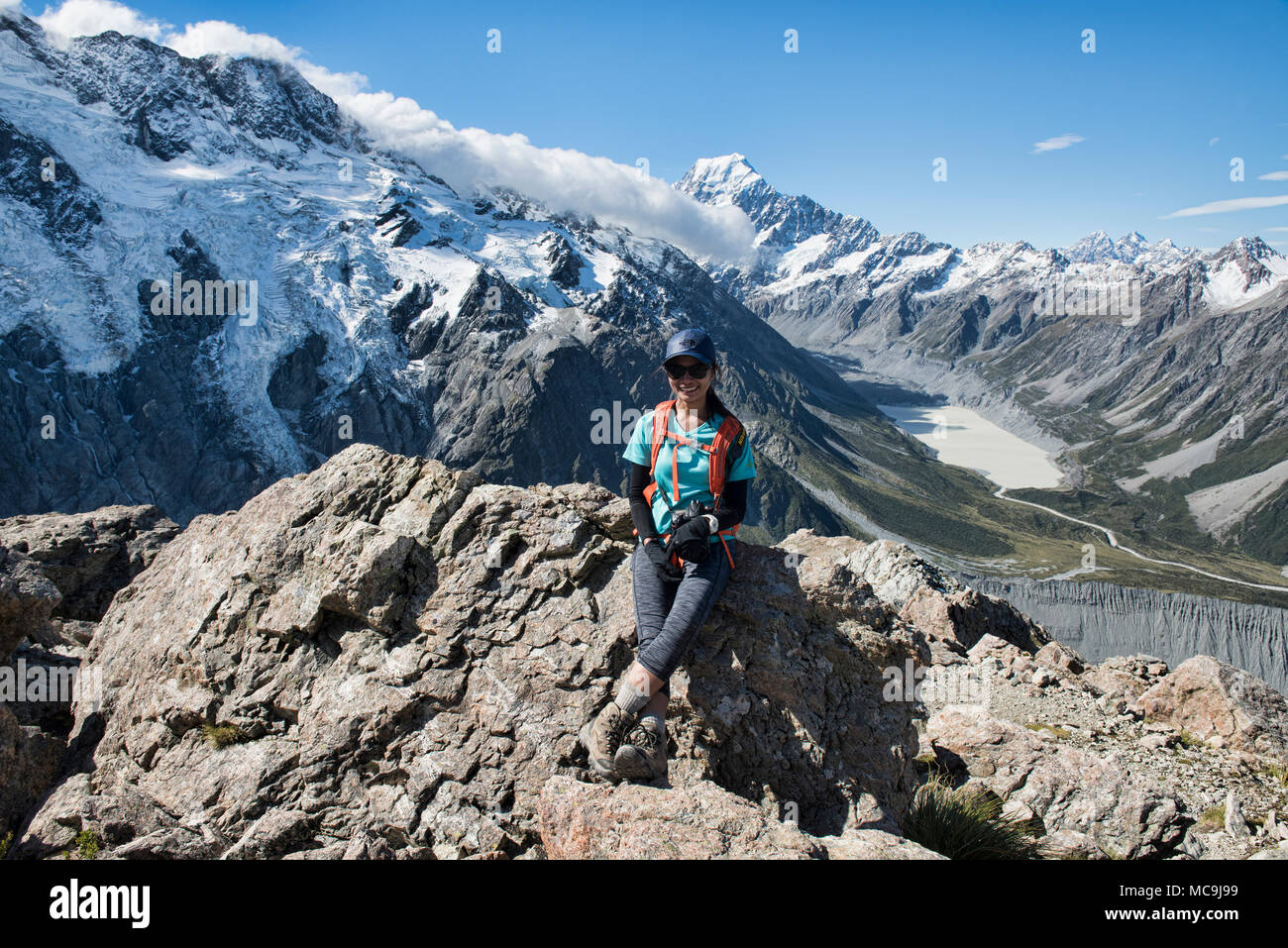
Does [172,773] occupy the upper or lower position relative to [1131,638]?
upper

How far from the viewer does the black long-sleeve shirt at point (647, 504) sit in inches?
359

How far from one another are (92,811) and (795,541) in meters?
25.3

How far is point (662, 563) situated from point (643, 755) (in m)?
2.42

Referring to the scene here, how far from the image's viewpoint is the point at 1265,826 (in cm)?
1208

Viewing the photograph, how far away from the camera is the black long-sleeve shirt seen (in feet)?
29.9

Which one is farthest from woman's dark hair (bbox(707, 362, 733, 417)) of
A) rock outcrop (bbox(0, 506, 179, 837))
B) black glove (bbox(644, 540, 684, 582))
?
rock outcrop (bbox(0, 506, 179, 837))

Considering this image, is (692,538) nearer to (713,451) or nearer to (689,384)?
(713,451)

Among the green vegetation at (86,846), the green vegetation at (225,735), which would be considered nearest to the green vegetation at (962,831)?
the green vegetation at (225,735)

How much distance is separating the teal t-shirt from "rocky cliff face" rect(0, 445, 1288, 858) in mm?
1753

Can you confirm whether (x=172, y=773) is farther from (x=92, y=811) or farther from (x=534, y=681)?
(x=534, y=681)

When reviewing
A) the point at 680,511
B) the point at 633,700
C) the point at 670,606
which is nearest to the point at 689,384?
the point at 680,511

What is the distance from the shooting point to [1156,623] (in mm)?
128750

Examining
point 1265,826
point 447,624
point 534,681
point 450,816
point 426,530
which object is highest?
point 426,530
